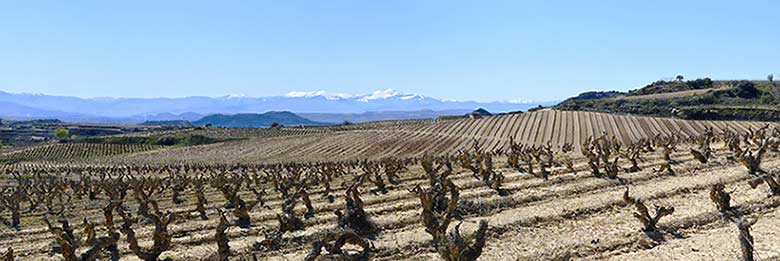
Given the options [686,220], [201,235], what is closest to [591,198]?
[686,220]

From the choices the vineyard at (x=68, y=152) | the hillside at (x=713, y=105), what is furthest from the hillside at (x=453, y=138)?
the vineyard at (x=68, y=152)

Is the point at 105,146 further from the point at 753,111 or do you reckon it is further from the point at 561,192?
the point at 753,111

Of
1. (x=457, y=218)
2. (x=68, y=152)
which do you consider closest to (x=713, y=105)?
(x=457, y=218)

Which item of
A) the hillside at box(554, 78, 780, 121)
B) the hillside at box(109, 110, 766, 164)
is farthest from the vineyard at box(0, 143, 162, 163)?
the hillside at box(554, 78, 780, 121)

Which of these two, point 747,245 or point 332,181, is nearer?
point 747,245

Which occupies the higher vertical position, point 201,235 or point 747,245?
point 747,245

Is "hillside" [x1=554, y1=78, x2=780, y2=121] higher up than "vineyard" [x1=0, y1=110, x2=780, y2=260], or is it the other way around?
"hillside" [x1=554, y1=78, x2=780, y2=121]

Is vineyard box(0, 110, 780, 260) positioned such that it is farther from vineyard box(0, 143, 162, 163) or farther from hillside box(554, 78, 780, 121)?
vineyard box(0, 143, 162, 163)

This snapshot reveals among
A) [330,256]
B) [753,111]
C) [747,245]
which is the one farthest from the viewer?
[753,111]

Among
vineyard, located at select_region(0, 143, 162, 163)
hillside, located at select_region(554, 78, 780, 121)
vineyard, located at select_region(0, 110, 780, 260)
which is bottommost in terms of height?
vineyard, located at select_region(0, 143, 162, 163)

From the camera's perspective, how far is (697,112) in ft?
240

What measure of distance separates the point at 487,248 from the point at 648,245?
4232 millimetres

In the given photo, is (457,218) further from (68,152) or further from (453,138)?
(68,152)

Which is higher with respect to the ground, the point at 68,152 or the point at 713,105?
the point at 713,105
